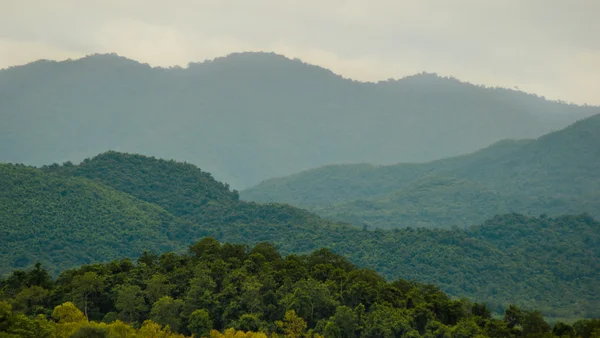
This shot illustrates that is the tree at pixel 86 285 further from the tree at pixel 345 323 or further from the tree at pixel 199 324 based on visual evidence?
the tree at pixel 345 323

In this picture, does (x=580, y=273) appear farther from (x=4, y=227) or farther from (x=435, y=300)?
(x=4, y=227)

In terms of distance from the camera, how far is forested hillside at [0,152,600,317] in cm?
7488

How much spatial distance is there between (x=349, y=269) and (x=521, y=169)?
137138 mm

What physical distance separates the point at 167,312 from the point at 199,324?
76.3 inches

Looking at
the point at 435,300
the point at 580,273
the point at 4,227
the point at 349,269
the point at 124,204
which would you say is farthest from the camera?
the point at 124,204

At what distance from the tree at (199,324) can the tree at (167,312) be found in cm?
78

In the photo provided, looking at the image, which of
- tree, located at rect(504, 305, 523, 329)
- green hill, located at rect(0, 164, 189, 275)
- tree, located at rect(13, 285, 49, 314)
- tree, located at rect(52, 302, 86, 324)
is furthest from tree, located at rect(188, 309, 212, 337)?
green hill, located at rect(0, 164, 189, 275)

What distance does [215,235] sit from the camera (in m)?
87.9

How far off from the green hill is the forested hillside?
0.14 metres

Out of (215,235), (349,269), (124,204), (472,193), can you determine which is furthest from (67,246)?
(472,193)

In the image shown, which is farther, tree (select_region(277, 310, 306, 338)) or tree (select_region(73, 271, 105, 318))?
tree (select_region(73, 271, 105, 318))

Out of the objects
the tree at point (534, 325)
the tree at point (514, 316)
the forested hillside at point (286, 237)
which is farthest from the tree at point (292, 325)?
the forested hillside at point (286, 237)

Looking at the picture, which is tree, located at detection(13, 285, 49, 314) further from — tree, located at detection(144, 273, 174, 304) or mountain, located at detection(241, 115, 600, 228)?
mountain, located at detection(241, 115, 600, 228)

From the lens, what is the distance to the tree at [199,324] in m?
37.3
